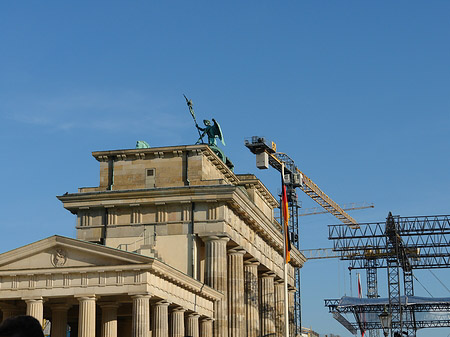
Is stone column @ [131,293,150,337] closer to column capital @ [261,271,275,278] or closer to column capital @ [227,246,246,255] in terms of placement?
column capital @ [227,246,246,255]

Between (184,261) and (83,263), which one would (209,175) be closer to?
(184,261)

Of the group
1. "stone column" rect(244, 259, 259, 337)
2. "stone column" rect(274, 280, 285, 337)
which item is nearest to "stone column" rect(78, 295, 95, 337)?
"stone column" rect(244, 259, 259, 337)

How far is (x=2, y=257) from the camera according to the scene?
49531 mm

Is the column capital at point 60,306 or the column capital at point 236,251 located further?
the column capital at point 236,251

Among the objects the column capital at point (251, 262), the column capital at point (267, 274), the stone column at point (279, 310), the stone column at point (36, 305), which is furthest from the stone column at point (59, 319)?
the stone column at point (279, 310)

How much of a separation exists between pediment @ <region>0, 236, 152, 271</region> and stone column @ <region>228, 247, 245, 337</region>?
19.5 metres

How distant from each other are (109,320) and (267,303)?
3015cm

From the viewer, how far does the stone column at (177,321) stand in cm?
5453

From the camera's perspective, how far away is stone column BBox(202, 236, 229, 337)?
62.8 meters

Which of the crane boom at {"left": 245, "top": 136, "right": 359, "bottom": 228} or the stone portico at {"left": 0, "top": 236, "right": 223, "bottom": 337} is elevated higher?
the crane boom at {"left": 245, "top": 136, "right": 359, "bottom": 228}

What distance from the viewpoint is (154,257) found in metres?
59.8

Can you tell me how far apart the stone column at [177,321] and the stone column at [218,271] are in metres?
7.98

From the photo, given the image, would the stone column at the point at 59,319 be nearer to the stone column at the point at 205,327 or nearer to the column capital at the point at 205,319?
the column capital at the point at 205,319

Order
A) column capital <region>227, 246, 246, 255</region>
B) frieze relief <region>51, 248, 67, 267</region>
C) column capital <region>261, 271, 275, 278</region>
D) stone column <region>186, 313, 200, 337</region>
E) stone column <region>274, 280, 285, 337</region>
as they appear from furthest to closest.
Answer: stone column <region>274, 280, 285, 337</region>, column capital <region>261, 271, 275, 278</region>, column capital <region>227, 246, 246, 255</region>, stone column <region>186, 313, 200, 337</region>, frieze relief <region>51, 248, 67, 267</region>
